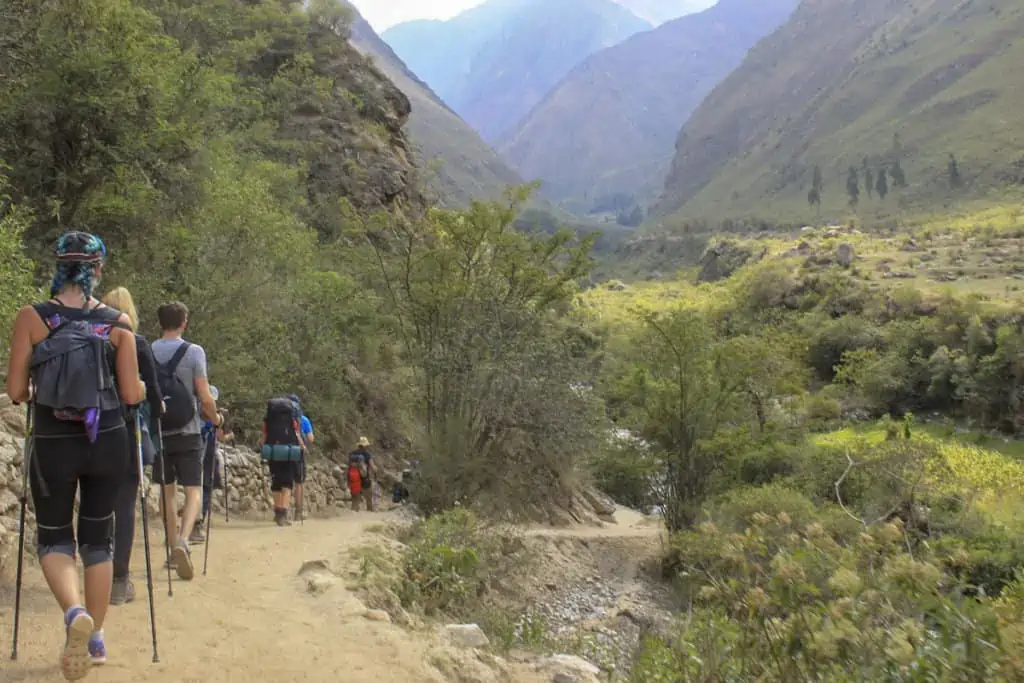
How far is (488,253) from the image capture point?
1479 cm

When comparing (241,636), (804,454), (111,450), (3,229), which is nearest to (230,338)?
(3,229)

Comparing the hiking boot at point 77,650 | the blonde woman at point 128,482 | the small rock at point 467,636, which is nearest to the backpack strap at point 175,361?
the blonde woman at point 128,482

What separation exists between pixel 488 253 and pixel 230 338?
4998mm

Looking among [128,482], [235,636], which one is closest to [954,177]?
[235,636]

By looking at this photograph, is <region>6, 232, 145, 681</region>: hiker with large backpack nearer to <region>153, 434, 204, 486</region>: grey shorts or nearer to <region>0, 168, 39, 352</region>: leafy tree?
<region>153, 434, 204, 486</region>: grey shorts

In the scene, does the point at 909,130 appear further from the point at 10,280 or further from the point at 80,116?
the point at 10,280

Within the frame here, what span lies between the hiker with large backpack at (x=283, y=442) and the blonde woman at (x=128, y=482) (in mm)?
4848

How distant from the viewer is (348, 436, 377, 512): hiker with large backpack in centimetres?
1387

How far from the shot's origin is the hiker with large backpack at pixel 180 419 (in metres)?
5.84

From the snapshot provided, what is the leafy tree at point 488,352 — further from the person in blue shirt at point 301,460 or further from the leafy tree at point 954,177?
the leafy tree at point 954,177

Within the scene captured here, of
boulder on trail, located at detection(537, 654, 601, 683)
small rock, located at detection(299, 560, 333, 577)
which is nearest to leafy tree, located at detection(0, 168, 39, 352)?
small rock, located at detection(299, 560, 333, 577)

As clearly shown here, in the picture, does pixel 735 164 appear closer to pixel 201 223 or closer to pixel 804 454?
pixel 804 454

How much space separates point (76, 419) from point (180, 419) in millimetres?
2236

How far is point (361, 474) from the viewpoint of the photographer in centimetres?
1402
